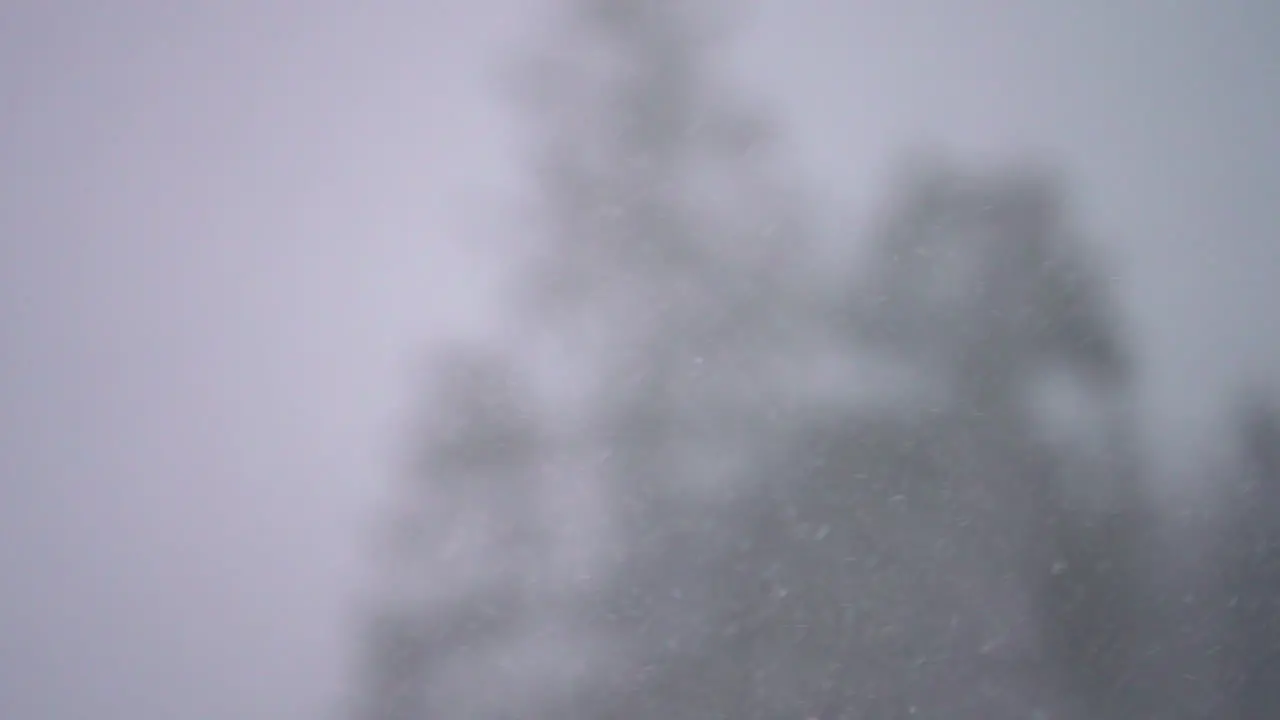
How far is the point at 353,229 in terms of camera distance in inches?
50.7

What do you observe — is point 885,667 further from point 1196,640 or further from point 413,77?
point 413,77

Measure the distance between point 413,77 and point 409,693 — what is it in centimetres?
82

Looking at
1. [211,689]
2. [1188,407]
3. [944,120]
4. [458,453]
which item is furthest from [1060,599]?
[211,689]

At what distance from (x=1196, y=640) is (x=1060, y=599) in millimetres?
177

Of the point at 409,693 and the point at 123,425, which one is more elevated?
the point at 123,425

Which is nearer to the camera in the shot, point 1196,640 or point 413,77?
point 1196,640

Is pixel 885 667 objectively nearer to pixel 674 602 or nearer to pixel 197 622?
pixel 674 602

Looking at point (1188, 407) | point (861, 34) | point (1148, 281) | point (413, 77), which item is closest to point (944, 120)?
point (861, 34)

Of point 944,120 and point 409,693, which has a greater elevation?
point 944,120

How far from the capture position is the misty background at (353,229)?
1158 mm

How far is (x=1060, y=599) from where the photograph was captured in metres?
1.13

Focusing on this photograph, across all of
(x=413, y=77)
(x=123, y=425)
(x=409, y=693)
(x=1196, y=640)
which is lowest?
(x=1196, y=640)

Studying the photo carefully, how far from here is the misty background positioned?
1.16 m

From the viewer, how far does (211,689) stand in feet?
3.70
